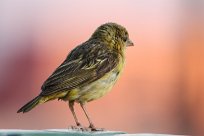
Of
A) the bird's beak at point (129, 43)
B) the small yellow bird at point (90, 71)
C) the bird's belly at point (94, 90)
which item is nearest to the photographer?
the small yellow bird at point (90, 71)

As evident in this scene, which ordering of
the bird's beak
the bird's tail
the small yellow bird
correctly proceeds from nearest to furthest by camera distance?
the bird's tail
the small yellow bird
the bird's beak

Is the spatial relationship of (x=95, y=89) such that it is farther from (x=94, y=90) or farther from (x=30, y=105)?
(x=30, y=105)

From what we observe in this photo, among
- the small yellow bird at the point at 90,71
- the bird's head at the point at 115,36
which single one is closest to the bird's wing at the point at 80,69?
the small yellow bird at the point at 90,71

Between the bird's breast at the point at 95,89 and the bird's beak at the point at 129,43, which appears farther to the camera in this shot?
the bird's beak at the point at 129,43

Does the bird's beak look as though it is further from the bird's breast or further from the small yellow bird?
the bird's breast

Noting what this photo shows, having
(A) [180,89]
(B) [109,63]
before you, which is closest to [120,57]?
(B) [109,63]

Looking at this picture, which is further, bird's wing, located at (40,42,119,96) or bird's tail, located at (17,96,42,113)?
bird's wing, located at (40,42,119,96)

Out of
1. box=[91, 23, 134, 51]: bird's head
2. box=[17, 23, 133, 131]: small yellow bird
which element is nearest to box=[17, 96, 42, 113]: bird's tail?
box=[17, 23, 133, 131]: small yellow bird

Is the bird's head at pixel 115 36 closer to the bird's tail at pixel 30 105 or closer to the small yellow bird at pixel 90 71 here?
the small yellow bird at pixel 90 71
